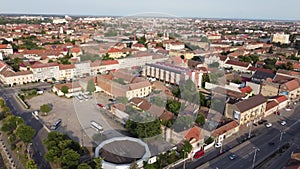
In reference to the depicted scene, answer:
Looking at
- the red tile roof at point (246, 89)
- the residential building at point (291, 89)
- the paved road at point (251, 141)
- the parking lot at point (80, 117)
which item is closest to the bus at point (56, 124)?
the parking lot at point (80, 117)

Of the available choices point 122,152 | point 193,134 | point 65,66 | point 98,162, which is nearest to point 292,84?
point 193,134

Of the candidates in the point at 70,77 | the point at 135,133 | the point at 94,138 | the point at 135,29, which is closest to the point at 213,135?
the point at 135,133

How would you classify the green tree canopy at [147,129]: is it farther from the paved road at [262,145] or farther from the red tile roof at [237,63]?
the red tile roof at [237,63]

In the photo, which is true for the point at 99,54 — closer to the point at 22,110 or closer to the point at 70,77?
the point at 70,77

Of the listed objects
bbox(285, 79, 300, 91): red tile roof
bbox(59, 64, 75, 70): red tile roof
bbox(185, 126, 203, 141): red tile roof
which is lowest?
bbox(185, 126, 203, 141): red tile roof

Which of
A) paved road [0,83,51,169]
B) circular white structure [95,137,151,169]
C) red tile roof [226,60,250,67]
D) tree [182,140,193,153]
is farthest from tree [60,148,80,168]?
red tile roof [226,60,250,67]

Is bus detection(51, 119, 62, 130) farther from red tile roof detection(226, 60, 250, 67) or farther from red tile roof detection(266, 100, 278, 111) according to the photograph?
red tile roof detection(226, 60, 250, 67)
